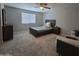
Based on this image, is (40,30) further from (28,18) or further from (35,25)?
(28,18)

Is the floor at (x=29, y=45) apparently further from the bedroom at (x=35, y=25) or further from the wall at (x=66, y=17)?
the wall at (x=66, y=17)

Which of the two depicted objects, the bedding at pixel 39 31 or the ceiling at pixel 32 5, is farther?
the bedding at pixel 39 31

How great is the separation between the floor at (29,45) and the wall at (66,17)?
0.29 meters

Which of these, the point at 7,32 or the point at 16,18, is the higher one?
the point at 16,18

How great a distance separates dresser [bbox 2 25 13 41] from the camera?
6.91 feet

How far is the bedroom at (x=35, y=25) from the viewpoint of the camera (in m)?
2.03

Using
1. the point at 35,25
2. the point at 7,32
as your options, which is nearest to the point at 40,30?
the point at 35,25

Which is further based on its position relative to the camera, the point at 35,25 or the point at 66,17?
the point at 35,25

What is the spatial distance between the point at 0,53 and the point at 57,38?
1.23m

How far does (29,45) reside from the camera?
2096mm

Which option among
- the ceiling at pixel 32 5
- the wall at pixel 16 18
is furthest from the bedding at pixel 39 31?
the ceiling at pixel 32 5

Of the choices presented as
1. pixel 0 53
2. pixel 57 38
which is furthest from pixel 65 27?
pixel 0 53

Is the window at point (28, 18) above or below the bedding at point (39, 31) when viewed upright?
above

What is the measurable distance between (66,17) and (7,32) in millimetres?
1278
